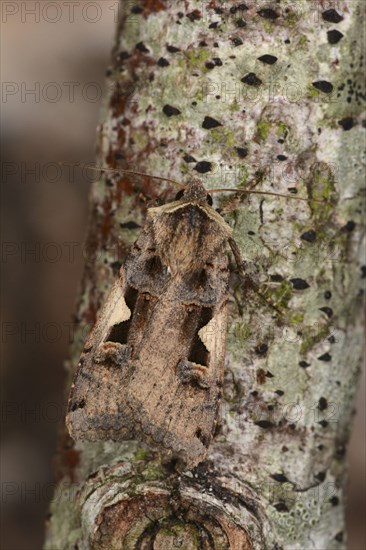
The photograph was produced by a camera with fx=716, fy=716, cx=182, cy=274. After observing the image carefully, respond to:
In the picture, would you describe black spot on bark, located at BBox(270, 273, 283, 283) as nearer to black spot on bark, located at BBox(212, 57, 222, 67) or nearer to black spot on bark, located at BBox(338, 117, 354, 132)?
black spot on bark, located at BBox(338, 117, 354, 132)

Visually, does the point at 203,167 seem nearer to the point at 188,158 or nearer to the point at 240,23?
the point at 188,158

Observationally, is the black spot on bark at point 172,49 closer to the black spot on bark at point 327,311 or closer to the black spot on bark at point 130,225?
the black spot on bark at point 130,225

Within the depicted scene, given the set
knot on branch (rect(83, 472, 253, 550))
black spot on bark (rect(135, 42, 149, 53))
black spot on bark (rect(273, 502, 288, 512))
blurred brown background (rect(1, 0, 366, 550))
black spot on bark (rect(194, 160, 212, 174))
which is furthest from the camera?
blurred brown background (rect(1, 0, 366, 550))

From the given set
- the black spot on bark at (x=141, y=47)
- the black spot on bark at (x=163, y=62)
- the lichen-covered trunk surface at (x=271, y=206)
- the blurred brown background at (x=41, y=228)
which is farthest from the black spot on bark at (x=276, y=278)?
the blurred brown background at (x=41, y=228)

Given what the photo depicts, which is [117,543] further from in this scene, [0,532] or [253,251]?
[0,532]

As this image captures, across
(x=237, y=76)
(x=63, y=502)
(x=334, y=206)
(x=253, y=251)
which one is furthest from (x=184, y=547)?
(x=237, y=76)

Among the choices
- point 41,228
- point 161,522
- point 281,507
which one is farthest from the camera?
point 41,228

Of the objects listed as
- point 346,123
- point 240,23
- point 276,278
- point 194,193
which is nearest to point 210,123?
point 194,193

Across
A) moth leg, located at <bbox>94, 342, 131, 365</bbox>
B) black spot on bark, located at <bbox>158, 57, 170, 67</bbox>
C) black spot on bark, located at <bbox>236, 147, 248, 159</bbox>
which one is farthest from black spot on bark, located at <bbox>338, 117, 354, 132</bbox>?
moth leg, located at <bbox>94, 342, 131, 365</bbox>
